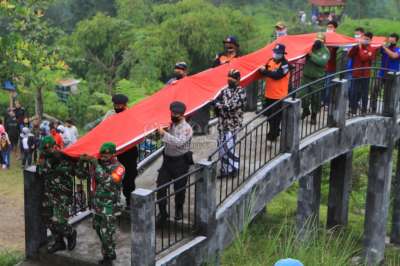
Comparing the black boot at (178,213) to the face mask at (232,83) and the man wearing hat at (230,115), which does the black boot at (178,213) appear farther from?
the face mask at (232,83)

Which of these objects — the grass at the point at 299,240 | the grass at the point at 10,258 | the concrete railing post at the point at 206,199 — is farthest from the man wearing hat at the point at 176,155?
the grass at the point at 10,258

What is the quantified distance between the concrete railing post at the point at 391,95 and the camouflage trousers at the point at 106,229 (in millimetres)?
6743

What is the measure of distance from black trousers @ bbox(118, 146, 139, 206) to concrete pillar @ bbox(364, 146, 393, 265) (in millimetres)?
6225

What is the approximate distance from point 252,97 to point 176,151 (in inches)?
195

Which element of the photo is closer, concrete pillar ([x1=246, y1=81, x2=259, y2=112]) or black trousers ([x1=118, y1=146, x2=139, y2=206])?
black trousers ([x1=118, y1=146, x2=139, y2=206])

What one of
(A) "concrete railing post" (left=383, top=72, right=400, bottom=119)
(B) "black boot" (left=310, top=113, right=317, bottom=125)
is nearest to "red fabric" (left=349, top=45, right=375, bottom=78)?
(A) "concrete railing post" (left=383, top=72, right=400, bottom=119)

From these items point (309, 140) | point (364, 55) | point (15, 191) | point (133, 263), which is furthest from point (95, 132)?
point (15, 191)

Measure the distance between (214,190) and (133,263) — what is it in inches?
54.3

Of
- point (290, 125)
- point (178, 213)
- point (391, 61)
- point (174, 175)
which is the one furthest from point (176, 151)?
point (391, 61)

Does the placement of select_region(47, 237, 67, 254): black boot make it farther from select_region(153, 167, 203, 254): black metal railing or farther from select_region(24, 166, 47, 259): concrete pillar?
select_region(153, 167, 203, 254): black metal railing

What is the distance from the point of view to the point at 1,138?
15.0 metres

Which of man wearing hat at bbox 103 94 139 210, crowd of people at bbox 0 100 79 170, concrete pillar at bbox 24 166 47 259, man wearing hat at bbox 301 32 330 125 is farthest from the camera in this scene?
crowd of people at bbox 0 100 79 170

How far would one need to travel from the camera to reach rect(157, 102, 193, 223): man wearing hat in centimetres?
718

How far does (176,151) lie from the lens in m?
7.36
